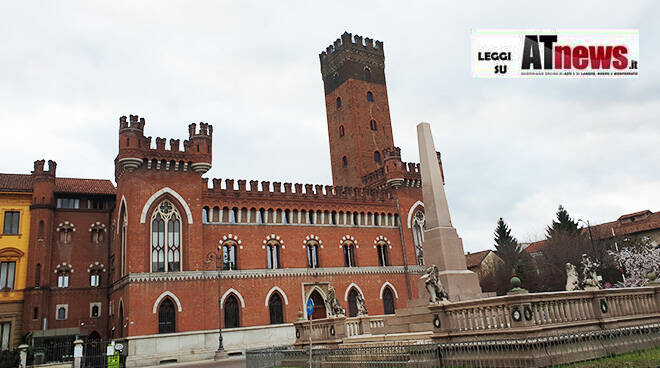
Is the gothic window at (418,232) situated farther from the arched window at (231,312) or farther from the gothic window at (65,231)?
the gothic window at (65,231)

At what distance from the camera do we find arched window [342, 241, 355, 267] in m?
40.6

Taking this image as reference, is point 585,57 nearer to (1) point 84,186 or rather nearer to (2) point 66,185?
(1) point 84,186

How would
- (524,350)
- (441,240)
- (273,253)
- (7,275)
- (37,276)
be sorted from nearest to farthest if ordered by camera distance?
(524,350) < (441,240) < (37,276) < (7,275) < (273,253)

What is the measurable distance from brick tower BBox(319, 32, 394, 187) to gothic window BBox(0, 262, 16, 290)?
29827mm

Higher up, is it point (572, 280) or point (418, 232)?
point (418, 232)

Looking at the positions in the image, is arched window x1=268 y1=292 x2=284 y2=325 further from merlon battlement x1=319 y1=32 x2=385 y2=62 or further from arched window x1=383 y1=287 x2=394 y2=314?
merlon battlement x1=319 y1=32 x2=385 y2=62

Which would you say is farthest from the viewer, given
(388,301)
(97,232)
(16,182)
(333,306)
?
(388,301)

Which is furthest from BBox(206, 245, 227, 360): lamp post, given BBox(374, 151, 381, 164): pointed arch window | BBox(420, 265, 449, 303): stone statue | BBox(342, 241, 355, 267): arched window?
BBox(420, 265, 449, 303): stone statue

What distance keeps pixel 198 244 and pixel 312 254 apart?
9.45 meters

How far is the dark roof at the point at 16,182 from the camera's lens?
121 feet

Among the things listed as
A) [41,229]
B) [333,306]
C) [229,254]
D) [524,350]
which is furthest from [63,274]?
[524,350]

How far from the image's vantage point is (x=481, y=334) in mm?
11859

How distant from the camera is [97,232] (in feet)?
124

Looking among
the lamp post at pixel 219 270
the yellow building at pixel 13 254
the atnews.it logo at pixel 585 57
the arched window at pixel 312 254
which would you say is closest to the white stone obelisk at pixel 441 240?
the atnews.it logo at pixel 585 57
